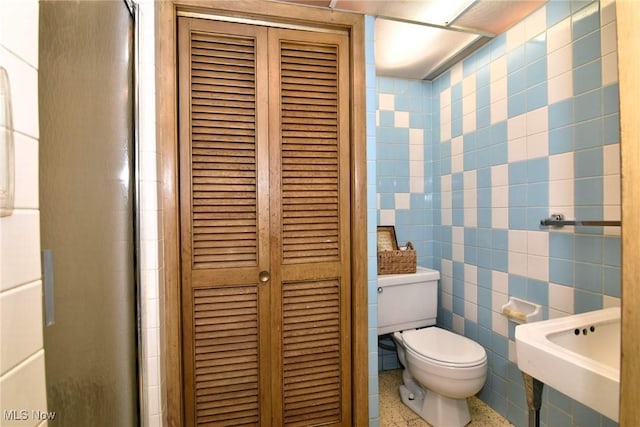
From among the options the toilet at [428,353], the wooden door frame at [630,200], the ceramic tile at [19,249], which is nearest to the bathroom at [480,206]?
the ceramic tile at [19,249]

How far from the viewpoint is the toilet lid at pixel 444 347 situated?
4.93ft

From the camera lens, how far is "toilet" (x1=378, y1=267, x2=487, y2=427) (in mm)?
1478

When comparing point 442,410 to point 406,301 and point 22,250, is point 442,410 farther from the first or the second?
point 22,250

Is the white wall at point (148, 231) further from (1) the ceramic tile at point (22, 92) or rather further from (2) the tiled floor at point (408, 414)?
(2) the tiled floor at point (408, 414)

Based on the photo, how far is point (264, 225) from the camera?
1322mm

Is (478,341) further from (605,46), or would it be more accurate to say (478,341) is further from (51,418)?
(51,418)

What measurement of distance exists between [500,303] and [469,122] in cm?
113

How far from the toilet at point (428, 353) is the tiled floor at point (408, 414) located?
0.15 feet

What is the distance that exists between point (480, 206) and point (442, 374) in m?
1.00

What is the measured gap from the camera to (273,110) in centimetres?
133

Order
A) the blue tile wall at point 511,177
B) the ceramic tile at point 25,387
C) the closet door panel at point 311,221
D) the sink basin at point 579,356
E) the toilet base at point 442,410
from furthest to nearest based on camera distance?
the toilet base at point 442,410
the closet door panel at point 311,221
the blue tile wall at point 511,177
the sink basin at point 579,356
the ceramic tile at point 25,387

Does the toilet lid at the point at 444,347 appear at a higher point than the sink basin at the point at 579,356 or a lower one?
lower

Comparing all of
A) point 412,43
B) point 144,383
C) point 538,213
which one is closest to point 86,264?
point 144,383

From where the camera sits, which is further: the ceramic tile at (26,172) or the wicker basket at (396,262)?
the wicker basket at (396,262)
